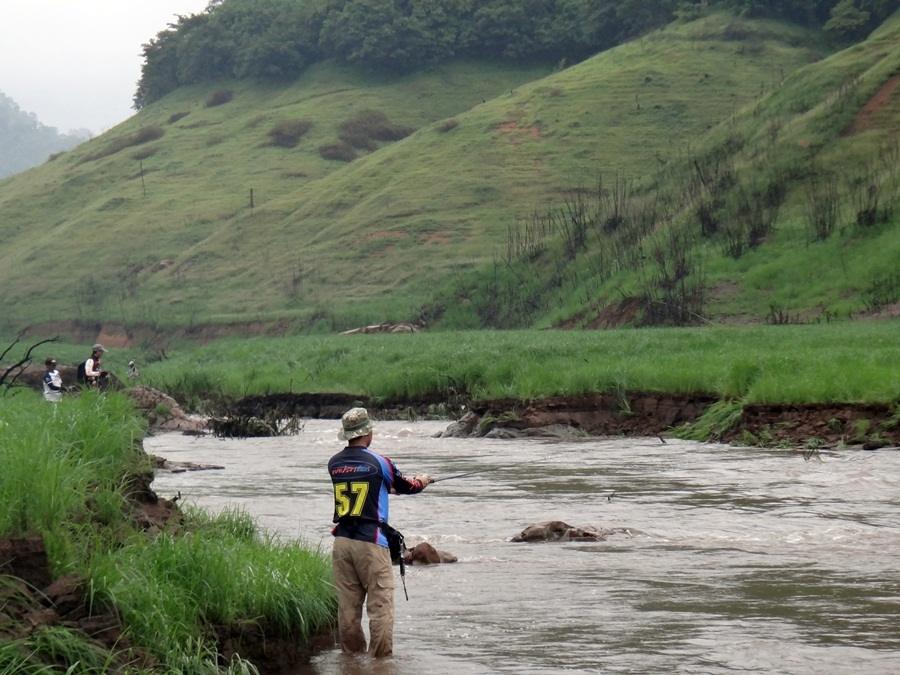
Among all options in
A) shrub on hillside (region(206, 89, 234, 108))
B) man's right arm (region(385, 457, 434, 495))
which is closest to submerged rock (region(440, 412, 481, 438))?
man's right arm (region(385, 457, 434, 495))

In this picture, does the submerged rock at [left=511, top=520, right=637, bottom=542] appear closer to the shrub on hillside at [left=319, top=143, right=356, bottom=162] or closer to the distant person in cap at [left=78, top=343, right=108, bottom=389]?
the distant person in cap at [left=78, top=343, right=108, bottom=389]

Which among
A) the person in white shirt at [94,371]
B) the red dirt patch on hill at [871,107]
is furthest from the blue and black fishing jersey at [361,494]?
the red dirt patch on hill at [871,107]

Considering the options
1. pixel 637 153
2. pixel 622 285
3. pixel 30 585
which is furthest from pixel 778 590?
pixel 637 153

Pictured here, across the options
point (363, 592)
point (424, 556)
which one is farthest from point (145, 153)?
point (363, 592)

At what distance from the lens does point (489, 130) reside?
90375mm

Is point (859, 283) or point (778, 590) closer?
point (778, 590)

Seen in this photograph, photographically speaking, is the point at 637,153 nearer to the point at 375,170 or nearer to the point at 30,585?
the point at 375,170

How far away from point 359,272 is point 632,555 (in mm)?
62641

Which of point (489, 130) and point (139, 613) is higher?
point (489, 130)

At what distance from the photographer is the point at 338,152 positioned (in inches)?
4102

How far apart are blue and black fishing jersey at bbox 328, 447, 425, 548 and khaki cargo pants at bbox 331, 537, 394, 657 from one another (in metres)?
0.08

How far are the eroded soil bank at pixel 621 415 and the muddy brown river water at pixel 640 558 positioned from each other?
0.96 metres

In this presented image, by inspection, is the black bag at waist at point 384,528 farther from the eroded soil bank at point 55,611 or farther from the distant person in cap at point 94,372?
the distant person in cap at point 94,372

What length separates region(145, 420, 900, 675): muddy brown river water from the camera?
10578 mm
